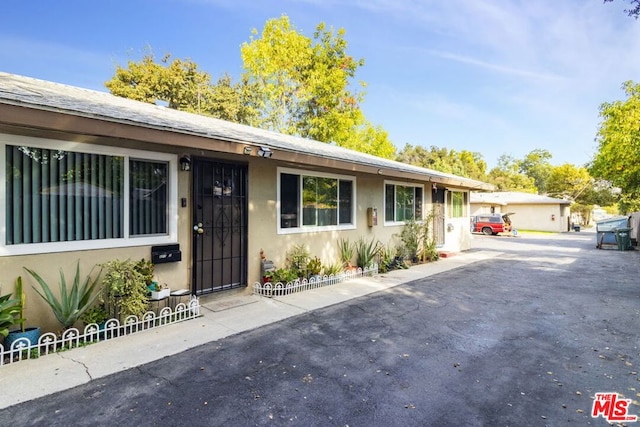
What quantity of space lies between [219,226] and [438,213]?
9445 millimetres

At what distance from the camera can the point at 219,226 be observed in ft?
19.9

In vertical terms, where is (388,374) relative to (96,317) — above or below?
below

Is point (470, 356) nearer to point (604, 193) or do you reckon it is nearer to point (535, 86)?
point (535, 86)

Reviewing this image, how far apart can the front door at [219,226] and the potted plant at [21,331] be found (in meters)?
2.16

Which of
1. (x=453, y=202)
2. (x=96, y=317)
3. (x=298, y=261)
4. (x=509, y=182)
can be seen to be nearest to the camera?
(x=96, y=317)

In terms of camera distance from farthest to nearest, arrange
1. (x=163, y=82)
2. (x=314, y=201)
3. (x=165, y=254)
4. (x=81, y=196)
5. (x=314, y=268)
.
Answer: (x=163, y=82)
(x=314, y=201)
(x=314, y=268)
(x=165, y=254)
(x=81, y=196)

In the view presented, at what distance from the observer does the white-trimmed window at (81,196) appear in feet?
13.2

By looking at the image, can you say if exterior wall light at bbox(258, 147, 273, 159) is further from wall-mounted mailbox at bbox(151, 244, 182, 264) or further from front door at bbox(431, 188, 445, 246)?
front door at bbox(431, 188, 445, 246)

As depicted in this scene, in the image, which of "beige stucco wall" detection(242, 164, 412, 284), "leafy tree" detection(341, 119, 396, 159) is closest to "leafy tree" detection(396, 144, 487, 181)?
"leafy tree" detection(341, 119, 396, 159)

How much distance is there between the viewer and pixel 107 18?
1627 centimetres

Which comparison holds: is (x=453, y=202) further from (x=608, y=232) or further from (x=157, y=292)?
(x=157, y=292)

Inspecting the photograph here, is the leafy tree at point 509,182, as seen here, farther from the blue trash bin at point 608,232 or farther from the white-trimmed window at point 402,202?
the white-trimmed window at point 402,202

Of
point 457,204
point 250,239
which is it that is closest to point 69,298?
point 250,239

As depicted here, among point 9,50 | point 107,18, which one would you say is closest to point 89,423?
point 107,18
